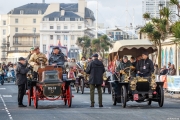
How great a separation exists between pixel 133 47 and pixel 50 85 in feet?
13.3

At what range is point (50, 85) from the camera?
2453cm

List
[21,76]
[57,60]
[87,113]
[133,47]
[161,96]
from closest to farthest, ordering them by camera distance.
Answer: [87,113]
[161,96]
[21,76]
[57,60]
[133,47]

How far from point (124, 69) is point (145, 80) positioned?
1002 millimetres

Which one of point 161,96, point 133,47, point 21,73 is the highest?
point 133,47

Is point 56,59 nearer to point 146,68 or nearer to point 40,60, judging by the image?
point 40,60

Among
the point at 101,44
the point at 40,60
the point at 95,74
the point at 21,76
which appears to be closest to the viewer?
the point at 95,74

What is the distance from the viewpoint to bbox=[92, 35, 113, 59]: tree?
12825cm

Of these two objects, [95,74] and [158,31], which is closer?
[95,74]

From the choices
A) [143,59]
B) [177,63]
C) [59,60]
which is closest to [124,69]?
[143,59]

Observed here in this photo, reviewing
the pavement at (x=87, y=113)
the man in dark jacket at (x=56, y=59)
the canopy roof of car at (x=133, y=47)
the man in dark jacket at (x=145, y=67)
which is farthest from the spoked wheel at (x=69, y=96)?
the canopy roof of car at (x=133, y=47)

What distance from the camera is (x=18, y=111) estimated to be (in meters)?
23.1

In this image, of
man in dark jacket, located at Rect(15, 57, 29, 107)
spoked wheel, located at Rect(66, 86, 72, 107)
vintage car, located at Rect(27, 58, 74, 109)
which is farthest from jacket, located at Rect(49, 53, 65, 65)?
spoked wheel, located at Rect(66, 86, 72, 107)

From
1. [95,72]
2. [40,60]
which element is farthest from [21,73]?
[95,72]

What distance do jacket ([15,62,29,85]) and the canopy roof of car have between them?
12.3ft
